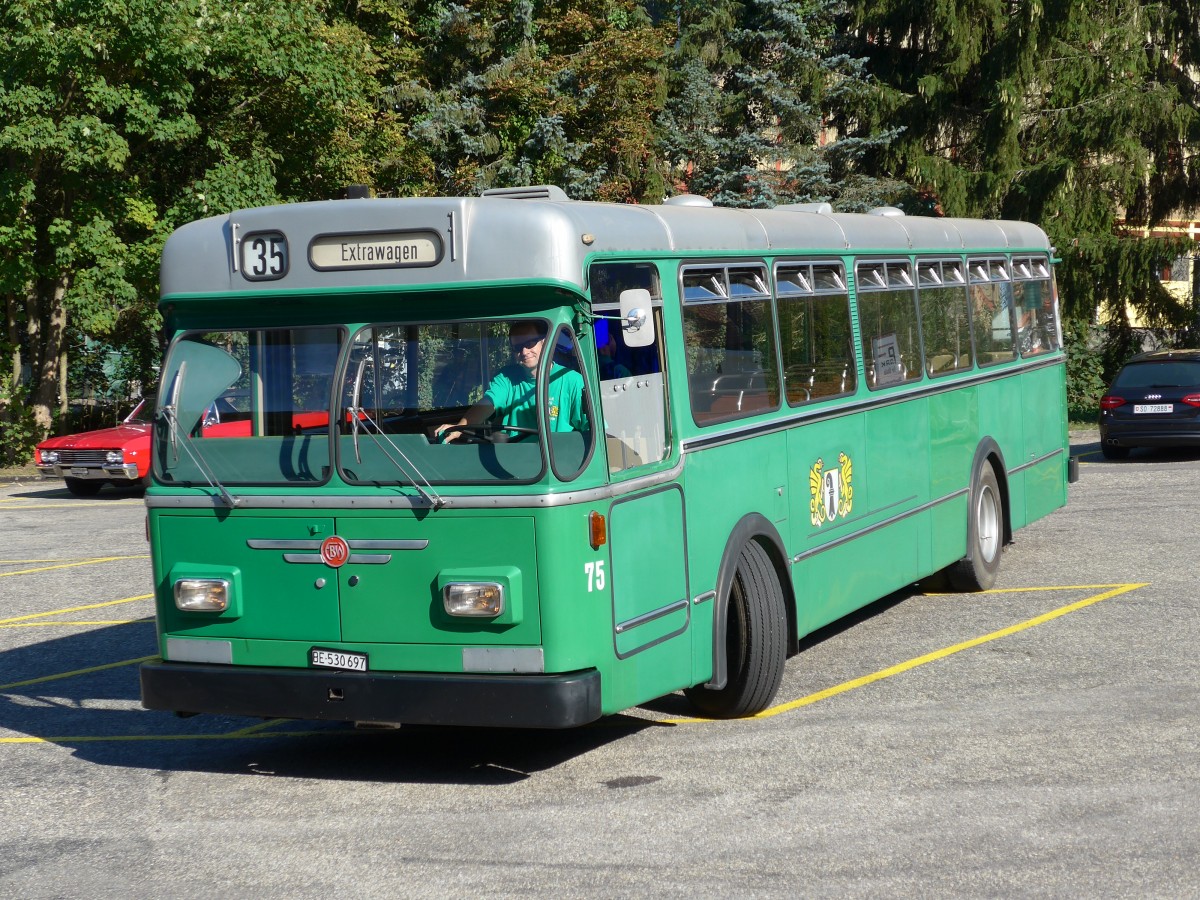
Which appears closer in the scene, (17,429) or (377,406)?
(377,406)

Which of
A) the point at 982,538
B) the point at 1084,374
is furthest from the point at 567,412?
the point at 1084,374

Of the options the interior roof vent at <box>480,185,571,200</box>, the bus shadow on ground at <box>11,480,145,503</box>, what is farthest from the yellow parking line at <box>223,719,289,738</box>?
the bus shadow on ground at <box>11,480,145,503</box>

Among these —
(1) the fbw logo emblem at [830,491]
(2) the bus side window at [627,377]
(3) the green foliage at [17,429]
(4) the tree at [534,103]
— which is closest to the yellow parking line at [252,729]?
(2) the bus side window at [627,377]

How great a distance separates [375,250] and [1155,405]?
59.3ft

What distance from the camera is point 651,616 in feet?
23.5

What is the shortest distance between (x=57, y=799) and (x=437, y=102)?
2651cm

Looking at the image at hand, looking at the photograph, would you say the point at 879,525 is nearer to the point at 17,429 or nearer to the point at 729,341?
the point at 729,341

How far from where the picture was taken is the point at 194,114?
2900 centimetres

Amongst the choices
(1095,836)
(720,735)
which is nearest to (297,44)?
(720,735)

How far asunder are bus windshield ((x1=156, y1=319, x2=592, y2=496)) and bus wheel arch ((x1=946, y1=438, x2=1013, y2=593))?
5.84m

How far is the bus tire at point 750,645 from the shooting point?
8031mm

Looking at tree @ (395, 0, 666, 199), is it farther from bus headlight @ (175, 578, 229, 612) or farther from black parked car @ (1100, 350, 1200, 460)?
bus headlight @ (175, 578, 229, 612)

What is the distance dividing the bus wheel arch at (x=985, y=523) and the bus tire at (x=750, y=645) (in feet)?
13.1

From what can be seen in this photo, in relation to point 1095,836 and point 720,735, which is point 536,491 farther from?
point 1095,836
